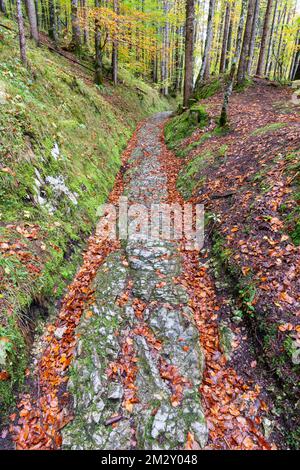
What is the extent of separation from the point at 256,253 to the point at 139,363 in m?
2.95

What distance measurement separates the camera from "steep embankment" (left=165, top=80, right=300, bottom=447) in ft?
12.0

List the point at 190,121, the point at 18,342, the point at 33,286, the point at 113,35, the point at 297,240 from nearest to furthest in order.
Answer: the point at 18,342 < the point at 33,286 < the point at 297,240 < the point at 190,121 < the point at 113,35

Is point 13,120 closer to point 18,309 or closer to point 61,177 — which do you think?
point 61,177

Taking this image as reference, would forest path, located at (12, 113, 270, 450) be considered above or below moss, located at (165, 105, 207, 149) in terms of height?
below

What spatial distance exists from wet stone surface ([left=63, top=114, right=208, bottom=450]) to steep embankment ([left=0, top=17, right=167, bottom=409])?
0.88m

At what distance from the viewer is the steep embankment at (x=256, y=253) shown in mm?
3643

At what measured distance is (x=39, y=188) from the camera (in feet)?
19.7

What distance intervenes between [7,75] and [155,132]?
10.6 m

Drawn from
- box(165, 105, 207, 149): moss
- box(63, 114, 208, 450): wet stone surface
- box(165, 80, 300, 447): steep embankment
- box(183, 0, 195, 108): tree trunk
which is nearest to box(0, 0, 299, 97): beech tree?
box(183, 0, 195, 108): tree trunk

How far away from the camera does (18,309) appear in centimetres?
401

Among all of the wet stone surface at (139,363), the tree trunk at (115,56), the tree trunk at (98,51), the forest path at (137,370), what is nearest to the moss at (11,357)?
the forest path at (137,370)

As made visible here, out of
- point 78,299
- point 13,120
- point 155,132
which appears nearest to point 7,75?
point 13,120

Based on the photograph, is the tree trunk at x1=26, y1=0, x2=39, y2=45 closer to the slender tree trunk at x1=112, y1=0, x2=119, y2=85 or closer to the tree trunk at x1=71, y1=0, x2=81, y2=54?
the tree trunk at x1=71, y1=0, x2=81, y2=54

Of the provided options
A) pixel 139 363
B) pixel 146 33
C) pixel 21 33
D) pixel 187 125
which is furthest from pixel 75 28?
pixel 139 363
